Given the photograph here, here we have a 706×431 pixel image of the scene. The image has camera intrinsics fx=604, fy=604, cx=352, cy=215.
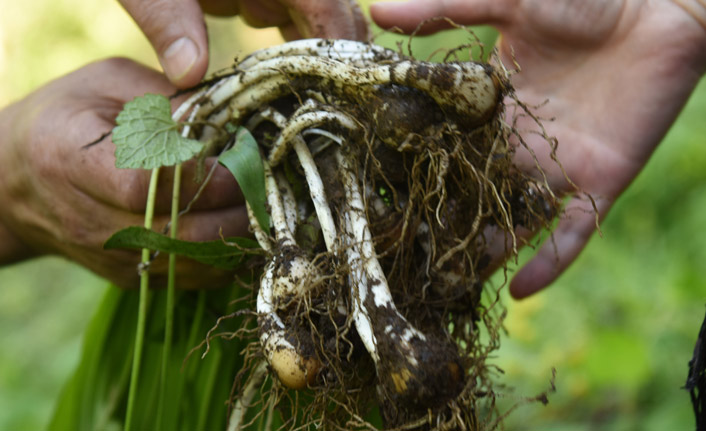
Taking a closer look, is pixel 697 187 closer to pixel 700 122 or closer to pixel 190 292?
pixel 700 122

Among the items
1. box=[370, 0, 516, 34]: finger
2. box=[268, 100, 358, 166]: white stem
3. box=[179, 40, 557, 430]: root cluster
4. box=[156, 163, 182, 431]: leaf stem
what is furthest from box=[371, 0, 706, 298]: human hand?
box=[156, 163, 182, 431]: leaf stem

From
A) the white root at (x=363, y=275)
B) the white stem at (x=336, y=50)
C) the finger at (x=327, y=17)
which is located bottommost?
the white root at (x=363, y=275)

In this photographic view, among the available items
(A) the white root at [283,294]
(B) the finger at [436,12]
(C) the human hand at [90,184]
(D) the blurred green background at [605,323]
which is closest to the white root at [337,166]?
(A) the white root at [283,294]

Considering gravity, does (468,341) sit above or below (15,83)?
above

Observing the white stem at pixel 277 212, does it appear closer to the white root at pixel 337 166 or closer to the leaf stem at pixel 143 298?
the white root at pixel 337 166

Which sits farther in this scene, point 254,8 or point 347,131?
point 254,8

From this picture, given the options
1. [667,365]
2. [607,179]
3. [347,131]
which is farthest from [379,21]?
[667,365]

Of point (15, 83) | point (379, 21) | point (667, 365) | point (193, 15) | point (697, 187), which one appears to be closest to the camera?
point (193, 15)
